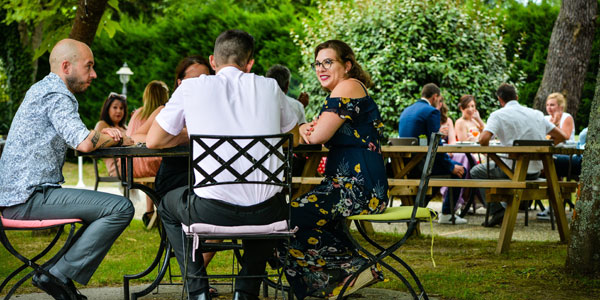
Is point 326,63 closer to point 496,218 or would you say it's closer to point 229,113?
point 229,113

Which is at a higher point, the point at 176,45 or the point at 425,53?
the point at 176,45

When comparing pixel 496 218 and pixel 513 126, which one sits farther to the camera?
pixel 496 218

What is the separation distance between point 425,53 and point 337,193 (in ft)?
27.0

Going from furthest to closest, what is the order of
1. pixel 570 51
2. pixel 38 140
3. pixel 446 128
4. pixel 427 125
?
pixel 570 51 → pixel 446 128 → pixel 427 125 → pixel 38 140

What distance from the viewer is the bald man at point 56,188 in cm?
377

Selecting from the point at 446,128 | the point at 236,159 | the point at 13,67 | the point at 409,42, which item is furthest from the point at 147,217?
the point at 13,67

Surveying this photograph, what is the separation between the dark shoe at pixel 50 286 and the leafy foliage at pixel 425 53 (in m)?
8.86

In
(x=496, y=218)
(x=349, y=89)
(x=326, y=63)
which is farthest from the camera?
(x=496, y=218)

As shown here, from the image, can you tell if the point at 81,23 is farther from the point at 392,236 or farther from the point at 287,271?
the point at 287,271

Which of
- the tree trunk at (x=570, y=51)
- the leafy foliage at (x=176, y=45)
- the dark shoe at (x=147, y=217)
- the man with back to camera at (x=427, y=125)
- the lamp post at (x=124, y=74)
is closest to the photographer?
the man with back to camera at (x=427, y=125)

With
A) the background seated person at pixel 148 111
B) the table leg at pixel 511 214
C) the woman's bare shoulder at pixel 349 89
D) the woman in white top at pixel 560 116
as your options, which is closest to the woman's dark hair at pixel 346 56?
the woman's bare shoulder at pixel 349 89

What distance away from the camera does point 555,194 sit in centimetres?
682

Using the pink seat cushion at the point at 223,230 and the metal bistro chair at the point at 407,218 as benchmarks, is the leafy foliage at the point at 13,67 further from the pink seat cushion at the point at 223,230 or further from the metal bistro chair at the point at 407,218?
the pink seat cushion at the point at 223,230

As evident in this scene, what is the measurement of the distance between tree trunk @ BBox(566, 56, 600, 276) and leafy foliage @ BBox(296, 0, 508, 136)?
6999 millimetres
